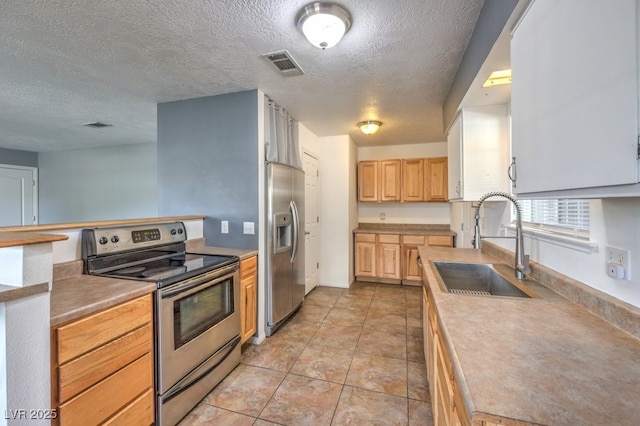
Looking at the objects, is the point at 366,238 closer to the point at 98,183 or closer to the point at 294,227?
the point at 294,227

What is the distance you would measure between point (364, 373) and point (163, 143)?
3.00 m

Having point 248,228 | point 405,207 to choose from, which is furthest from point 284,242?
point 405,207

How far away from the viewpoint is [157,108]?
10.1ft

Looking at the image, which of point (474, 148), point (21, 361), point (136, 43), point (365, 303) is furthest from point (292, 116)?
point (21, 361)

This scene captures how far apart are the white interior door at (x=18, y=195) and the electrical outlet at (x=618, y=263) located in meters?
8.26

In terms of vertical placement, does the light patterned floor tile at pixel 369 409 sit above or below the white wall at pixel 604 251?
below

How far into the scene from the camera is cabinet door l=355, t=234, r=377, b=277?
15.0ft

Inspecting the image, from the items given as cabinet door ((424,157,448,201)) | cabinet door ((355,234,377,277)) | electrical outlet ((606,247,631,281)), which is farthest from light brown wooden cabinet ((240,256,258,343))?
cabinet door ((424,157,448,201))

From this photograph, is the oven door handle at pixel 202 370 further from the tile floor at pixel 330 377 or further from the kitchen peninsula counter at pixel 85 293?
the kitchen peninsula counter at pixel 85 293

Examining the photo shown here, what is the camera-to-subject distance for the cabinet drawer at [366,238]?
4.59 meters

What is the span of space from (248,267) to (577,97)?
93.1 inches

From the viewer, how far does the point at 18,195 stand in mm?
5469

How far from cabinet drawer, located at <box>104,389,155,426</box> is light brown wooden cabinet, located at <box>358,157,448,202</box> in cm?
395

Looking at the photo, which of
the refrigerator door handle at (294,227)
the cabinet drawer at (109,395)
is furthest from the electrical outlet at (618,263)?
the refrigerator door handle at (294,227)
